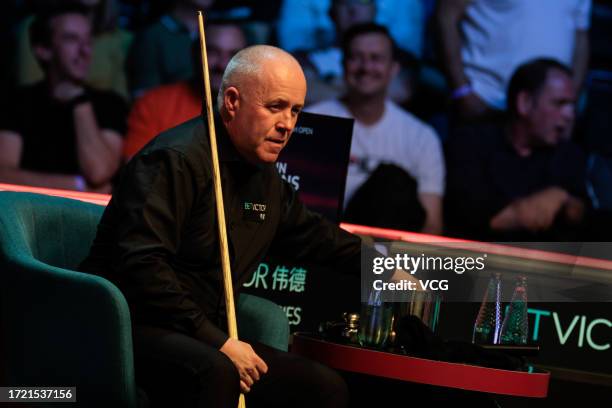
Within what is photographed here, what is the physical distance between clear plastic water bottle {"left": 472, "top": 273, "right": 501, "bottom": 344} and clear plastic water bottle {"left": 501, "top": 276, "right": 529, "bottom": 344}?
2 centimetres

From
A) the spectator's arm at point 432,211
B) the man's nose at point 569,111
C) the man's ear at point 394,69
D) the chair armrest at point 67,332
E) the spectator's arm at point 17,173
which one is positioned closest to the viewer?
the chair armrest at point 67,332

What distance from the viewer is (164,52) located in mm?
5379

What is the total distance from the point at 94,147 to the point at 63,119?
216 mm

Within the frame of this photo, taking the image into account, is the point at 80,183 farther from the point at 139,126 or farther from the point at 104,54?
the point at 104,54

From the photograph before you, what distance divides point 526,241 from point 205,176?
343 centimetres

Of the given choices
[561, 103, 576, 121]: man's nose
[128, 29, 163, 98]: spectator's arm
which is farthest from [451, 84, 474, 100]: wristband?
[128, 29, 163, 98]: spectator's arm

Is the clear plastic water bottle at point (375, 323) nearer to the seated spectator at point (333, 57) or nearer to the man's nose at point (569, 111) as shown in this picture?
the seated spectator at point (333, 57)

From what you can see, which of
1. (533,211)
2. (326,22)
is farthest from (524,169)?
(326,22)

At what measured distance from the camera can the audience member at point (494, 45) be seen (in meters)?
5.78

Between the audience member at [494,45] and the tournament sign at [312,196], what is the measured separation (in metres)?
2.26

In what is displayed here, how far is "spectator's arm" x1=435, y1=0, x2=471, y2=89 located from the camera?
5742mm

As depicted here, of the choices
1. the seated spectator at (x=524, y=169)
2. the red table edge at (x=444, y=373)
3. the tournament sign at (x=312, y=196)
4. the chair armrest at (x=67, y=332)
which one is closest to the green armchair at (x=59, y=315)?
the chair armrest at (x=67, y=332)

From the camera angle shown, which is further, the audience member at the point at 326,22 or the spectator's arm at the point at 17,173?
the audience member at the point at 326,22

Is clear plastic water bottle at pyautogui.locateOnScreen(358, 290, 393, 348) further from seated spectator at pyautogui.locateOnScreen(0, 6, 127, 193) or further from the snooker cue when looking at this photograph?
seated spectator at pyautogui.locateOnScreen(0, 6, 127, 193)
